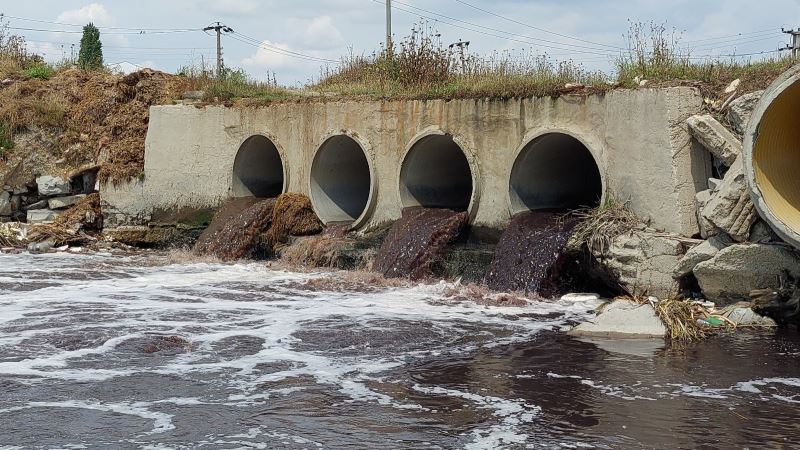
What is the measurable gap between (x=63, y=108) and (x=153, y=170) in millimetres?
2667

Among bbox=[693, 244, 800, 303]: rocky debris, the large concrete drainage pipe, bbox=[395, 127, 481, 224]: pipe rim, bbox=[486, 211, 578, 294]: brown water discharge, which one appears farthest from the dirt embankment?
the large concrete drainage pipe

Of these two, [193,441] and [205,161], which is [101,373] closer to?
[193,441]

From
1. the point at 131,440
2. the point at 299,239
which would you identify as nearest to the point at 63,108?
the point at 299,239

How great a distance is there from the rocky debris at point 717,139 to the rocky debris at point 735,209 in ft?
1.34

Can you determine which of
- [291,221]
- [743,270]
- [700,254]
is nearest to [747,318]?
[743,270]

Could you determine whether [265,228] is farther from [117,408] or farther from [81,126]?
[117,408]

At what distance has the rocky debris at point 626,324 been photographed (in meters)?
8.91

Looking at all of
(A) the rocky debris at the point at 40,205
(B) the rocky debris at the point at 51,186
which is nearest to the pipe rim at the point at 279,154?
(B) the rocky debris at the point at 51,186

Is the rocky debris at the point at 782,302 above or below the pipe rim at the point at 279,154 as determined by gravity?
below

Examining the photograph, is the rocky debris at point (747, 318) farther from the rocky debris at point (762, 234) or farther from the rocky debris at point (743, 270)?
the rocky debris at point (762, 234)

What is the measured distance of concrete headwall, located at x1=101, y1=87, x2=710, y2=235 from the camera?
10.4 meters

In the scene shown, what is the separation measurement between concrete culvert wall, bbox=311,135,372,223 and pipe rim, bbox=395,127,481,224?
3.61 feet

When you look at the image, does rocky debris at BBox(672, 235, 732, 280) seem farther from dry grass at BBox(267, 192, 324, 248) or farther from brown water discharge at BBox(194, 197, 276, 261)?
brown water discharge at BBox(194, 197, 276, 261)

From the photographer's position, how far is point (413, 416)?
631 centimetres
